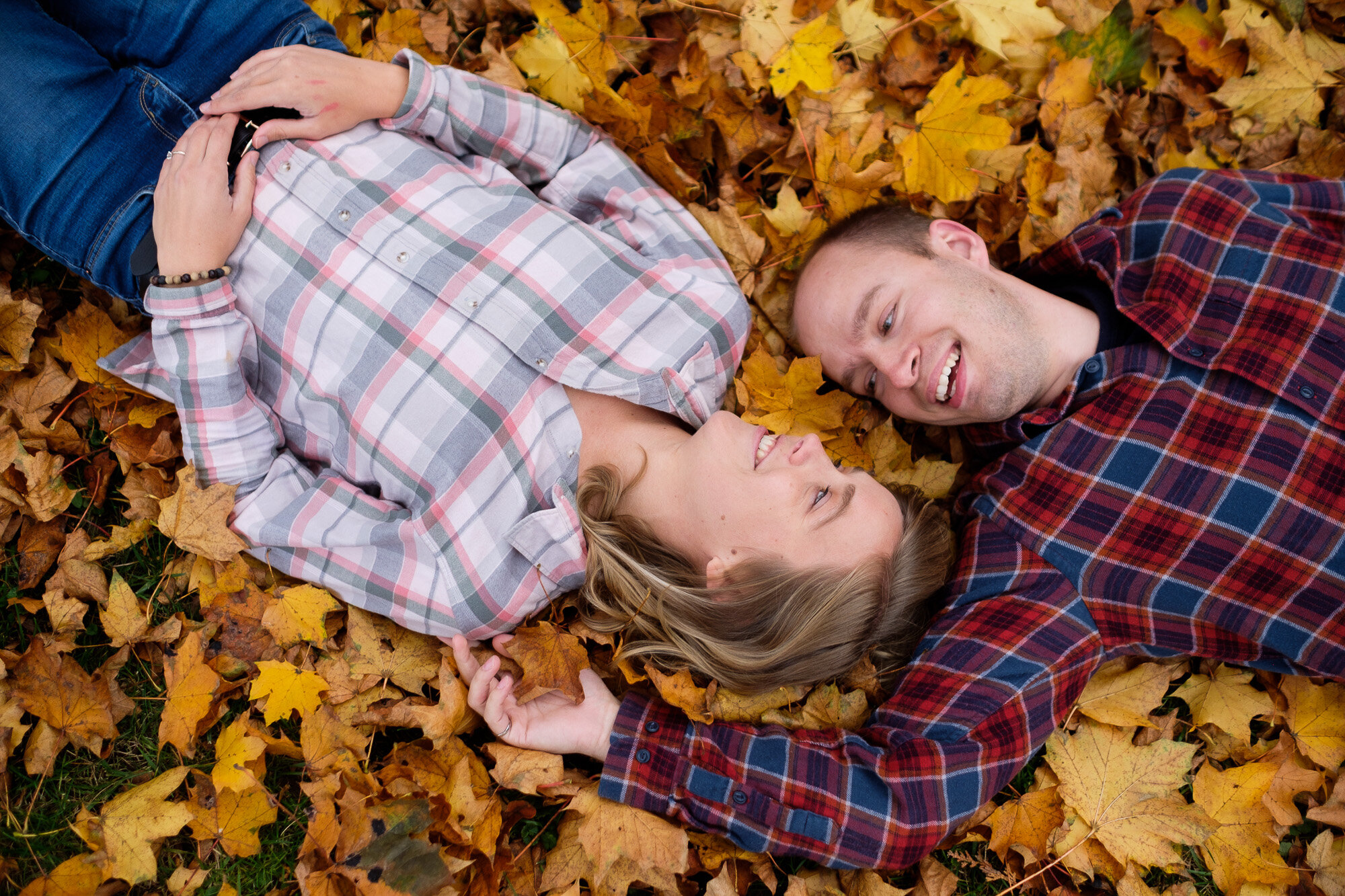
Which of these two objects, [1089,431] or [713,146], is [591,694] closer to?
[1089,431]

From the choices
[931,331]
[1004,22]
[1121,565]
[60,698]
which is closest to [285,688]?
[60,698]

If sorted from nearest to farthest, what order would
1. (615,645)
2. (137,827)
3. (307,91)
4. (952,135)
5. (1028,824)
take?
(137,827) → (307,91) → (1028,824) → (615,645) → (952,135)

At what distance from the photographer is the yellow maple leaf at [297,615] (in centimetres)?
248

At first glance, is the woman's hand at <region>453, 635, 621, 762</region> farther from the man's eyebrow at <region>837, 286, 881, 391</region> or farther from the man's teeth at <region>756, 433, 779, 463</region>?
the man's eyebrow at <region>837, 286, 881, 391</region>

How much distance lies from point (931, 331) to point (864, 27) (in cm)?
126

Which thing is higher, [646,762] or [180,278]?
[180,278]

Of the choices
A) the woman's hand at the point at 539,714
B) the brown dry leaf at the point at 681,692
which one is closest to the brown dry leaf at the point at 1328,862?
the brown dry leaf at the point at 681,692

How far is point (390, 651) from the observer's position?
2.56m

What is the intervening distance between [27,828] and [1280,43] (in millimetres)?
4796

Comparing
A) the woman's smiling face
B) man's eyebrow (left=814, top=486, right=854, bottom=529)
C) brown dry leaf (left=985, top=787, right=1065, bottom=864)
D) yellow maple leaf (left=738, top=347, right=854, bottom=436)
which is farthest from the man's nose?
brown dry leaf (left=985, top=787, right=1065, bottom=864)

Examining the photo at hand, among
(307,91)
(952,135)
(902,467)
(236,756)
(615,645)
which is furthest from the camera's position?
(902,467)

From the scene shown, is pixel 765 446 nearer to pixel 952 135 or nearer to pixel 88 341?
pixel 952 135

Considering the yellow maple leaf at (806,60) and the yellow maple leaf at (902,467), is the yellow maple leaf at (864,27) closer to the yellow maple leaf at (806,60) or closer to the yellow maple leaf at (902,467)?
the yellow maple leaf at (806,60)

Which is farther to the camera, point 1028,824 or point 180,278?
point 1028,824
